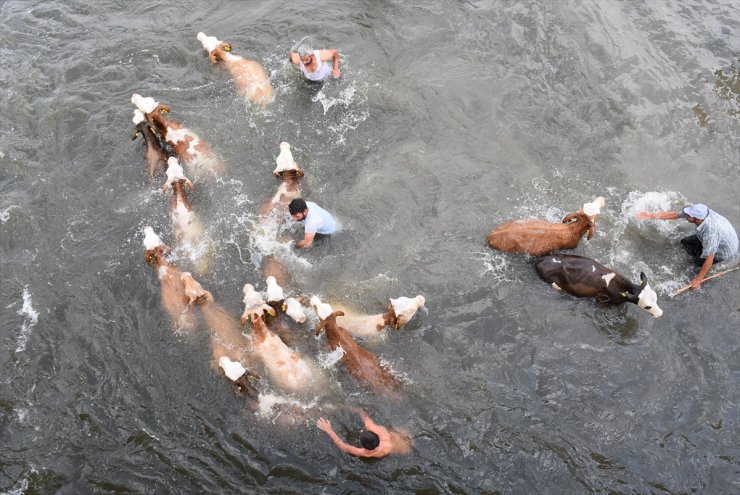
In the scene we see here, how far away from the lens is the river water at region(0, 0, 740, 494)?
273 inches

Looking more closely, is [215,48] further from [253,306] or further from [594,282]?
[594,282]

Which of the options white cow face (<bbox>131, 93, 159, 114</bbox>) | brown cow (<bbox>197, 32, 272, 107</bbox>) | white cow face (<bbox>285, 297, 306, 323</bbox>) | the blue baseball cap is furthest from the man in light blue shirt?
the blue baseball cap

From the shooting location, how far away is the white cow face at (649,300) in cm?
762

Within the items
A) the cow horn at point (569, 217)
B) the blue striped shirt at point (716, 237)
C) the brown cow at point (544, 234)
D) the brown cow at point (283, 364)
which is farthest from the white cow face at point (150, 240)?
the blue striped shirt at point (716, 237)

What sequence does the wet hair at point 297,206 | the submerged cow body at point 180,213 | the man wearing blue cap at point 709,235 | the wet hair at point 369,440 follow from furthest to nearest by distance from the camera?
the submerged cow body at point 180,213, the man wearing blue cap at point 709,235, the wet hair at point 297,206, the wet hair at point 369,440

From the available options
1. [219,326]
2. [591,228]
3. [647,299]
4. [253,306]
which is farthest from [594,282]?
[219,326]

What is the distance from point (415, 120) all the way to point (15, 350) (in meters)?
8.31

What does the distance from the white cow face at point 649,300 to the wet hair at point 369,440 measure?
4562 millimetres

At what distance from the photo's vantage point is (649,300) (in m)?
7.62

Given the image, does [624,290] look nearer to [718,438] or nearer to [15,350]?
[718,438]

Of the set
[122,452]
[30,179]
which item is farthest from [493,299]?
[30,179]

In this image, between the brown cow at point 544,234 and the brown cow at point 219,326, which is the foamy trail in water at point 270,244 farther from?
the brown cow at point 544,234

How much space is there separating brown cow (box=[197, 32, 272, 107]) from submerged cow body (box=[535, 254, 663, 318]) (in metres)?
6.78

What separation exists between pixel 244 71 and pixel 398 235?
5296 millimetres
